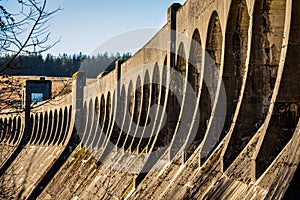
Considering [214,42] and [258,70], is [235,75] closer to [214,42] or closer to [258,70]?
[258,70]

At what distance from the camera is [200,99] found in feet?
45.7

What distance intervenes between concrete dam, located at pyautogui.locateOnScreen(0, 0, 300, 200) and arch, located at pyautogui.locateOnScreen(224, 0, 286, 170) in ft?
0.05

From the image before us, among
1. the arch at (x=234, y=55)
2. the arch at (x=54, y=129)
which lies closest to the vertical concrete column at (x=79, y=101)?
the arch at (x=54, y=129)

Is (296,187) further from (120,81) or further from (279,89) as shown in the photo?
(120,81)

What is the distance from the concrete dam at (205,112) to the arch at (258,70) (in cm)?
2

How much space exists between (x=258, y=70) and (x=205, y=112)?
3677 millimetres

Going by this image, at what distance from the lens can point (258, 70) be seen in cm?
1055

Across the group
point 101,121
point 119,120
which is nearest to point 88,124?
point 101,121

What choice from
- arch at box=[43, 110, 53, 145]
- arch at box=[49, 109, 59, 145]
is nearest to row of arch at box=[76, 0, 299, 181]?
arch at box=[49, 109, 59, 145]

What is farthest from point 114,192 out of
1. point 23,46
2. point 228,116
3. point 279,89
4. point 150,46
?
point 23,46

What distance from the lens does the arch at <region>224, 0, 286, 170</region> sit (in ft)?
34.1

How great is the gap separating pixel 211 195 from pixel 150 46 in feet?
36.5

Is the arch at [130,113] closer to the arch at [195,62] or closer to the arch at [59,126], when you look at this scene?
the arch at [195,62]

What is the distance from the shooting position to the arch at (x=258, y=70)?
409 inches
